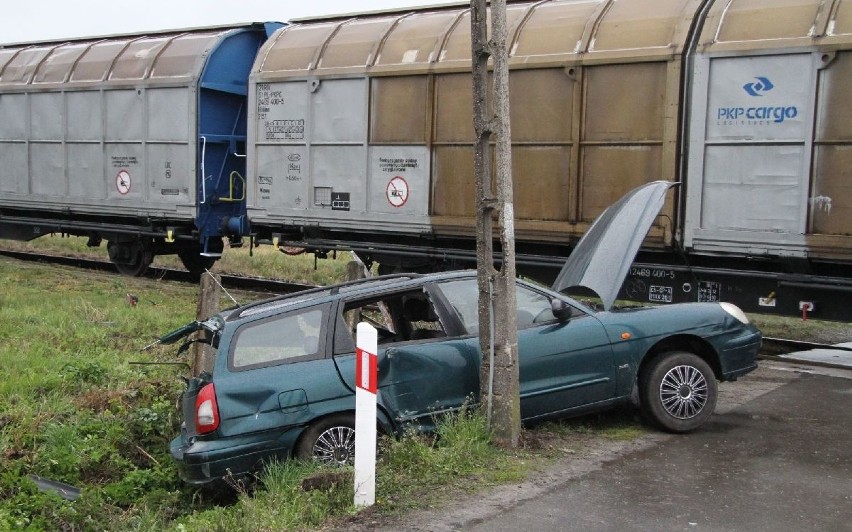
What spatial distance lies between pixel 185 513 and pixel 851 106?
7.12 meters

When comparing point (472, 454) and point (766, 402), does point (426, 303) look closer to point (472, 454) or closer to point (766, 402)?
point (472, 454)

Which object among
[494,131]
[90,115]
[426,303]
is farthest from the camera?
[90,115]

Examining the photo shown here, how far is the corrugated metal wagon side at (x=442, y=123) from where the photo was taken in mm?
10719

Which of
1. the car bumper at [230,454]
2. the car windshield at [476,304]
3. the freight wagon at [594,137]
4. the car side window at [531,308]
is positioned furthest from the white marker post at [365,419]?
the freight wagon at [594,137]

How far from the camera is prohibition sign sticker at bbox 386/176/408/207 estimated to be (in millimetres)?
12578

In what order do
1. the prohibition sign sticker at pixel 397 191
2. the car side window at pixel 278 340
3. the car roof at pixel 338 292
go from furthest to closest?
the prohibition sign sticker at pixel 397 191 → the car roof at pixel 338 292 → the car side window at pixel 278 340

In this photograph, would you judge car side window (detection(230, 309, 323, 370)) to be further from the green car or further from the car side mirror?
the car side mirror

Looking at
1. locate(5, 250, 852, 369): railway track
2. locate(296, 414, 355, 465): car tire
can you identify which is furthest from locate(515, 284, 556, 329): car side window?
locate(5, 250, 852, 369): railway track

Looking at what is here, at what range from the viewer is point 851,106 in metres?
9.38

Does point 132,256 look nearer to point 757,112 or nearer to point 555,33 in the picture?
point 555,33

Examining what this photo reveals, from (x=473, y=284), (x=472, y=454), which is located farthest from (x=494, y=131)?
(x=472, y=454)

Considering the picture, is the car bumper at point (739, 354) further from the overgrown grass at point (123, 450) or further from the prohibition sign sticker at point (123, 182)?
the prohibition sign sticker at point (123, 182)

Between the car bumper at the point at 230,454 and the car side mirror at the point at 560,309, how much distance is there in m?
2.05

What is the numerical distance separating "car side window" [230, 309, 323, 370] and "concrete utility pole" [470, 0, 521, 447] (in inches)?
46.0
